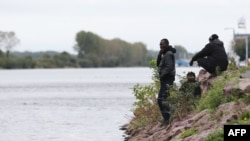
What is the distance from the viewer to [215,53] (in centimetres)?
1945

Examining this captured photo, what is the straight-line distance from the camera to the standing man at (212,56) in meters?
19.5

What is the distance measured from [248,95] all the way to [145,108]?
352 inches

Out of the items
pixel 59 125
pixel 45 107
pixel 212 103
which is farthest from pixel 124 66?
pixel 212 103

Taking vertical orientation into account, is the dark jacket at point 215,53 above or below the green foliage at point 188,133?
above

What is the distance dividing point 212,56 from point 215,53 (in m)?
0.12

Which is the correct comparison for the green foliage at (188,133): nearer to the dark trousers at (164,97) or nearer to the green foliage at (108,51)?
the dark trousers at (164,97)

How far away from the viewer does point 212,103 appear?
1650 cm

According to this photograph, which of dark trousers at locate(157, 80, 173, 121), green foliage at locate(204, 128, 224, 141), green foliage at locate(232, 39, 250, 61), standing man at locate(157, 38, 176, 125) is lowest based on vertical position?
green foliage at locate(204, 128, 224, 141)

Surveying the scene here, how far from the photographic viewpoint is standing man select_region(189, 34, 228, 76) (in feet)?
63.8

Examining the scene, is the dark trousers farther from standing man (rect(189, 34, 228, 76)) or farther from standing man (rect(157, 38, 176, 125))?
standing man (rect(189, 34, 228, 76))

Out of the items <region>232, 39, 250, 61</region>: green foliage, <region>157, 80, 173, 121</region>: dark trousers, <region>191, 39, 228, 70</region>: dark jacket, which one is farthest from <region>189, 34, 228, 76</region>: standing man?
<region>232, 39, 250, 61</region>: green foliage

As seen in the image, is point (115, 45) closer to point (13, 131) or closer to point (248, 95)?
point (13, 131)

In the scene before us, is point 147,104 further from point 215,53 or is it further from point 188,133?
point 188,133

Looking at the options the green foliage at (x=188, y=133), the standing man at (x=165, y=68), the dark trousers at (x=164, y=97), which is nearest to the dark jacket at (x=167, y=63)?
the standing man at (x=165, y=68)
